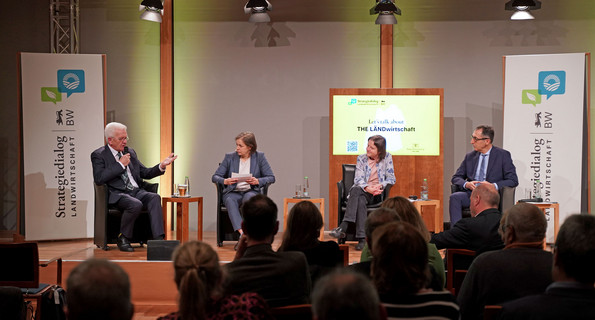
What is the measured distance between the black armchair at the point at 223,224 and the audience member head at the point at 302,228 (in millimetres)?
3550

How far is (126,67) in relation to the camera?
26.3 feet

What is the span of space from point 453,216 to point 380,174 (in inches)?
34.7

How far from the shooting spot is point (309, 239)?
3029mm

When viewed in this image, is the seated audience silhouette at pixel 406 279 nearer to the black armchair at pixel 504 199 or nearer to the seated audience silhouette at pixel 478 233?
the seated audience silhouette at pixel 478 233

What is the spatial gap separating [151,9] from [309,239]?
501 centimetres

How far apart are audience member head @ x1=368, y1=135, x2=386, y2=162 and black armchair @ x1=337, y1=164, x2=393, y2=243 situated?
0.35 meters

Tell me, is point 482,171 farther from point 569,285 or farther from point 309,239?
point 569,285

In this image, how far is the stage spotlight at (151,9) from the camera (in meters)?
7.15

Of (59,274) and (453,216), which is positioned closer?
(59,274)

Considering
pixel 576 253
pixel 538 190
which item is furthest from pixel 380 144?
pixel 576 253

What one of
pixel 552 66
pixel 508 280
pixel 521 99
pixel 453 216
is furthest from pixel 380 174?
pixel 508 280

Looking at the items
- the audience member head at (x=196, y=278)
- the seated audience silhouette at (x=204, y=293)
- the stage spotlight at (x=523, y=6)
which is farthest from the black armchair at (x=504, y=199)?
the audience member head at (x=196, y=278)

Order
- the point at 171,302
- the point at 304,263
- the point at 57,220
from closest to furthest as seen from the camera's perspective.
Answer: the point at 304,263 < the point at 171,302 < the point at 57,220

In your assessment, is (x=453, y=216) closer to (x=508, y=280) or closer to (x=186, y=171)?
(x=186, y=171)
